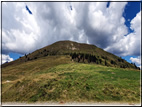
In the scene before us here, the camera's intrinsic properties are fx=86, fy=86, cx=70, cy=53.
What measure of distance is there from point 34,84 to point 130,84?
86.7 ft

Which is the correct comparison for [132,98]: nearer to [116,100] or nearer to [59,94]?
[116,100]

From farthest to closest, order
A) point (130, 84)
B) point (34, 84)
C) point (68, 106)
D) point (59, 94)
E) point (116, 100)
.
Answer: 1. point (34, 84)
2. point (130, 84)
3. point (59, 94)
4. point (116, 100)
5. point (68, 106)

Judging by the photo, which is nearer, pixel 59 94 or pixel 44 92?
pixel 59 94

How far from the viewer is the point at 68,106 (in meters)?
14.8

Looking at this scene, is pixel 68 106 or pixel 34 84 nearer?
pixel 68 106

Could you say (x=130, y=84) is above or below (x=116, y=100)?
above

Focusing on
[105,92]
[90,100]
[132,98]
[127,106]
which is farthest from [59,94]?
[132,98]

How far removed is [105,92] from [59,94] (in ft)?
33.7

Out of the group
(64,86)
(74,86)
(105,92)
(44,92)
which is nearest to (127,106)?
(105,92)

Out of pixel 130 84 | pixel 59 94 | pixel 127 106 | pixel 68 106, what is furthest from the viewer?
pixel 130 84

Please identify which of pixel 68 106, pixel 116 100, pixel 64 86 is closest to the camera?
pixel 68 106

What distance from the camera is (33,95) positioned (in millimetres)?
21062

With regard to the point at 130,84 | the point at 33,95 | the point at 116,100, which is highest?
the point at 130,84

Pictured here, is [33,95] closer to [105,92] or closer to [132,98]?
[105,92]
